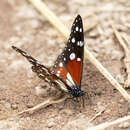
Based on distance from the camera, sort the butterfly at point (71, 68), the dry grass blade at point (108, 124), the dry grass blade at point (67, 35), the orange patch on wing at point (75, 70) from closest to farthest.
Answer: the dry grass blade at point (108, 124) → the dry grass blade at point (67, 35) → the butterfly at point (71, 68) → the orange patch on wing at point (75, 70)

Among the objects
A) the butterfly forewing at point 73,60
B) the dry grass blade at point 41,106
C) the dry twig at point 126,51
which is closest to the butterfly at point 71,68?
the butterfly forewing at point 73,60

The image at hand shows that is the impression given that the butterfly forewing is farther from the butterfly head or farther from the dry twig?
the dry twig

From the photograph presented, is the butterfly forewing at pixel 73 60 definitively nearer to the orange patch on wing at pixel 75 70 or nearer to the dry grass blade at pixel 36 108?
the orange patch on wing at pixel 75 70

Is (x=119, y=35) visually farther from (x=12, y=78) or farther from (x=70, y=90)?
(x=12, y=78)

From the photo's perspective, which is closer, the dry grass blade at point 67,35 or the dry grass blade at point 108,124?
the dry grass blade at point 108,124

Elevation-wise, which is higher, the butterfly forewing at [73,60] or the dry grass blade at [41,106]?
the butterfly forewing at [73,60]

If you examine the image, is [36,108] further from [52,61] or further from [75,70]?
[52,61]

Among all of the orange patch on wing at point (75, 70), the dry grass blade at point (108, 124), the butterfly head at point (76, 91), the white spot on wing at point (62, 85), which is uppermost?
the orange patch on wing at point (75, 70)
